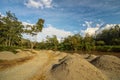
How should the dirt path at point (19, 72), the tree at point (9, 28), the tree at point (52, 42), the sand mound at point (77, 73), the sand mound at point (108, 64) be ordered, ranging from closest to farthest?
the sand mound at point (77, 73) → the dirt path at point (19, 72) → the sand mound at point (108, 64) → the tree at point (9, 28) → the tree at point (52, 42)

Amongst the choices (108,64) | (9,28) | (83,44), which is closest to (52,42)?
(83,44)

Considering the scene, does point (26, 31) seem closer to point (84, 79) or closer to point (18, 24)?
point (18, 24)

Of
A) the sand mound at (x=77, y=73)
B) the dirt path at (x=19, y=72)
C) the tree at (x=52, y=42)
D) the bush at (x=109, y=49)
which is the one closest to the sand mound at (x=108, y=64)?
the sand mound at (x=77, y=73)

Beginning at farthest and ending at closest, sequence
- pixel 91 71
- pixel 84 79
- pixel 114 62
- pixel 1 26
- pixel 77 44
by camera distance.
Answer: pixel 77 44
pixel 1 26
pixel 114 62
pixel 91 71
pixel 84 79

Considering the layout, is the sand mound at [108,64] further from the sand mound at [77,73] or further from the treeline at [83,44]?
the treeline at [83,44]

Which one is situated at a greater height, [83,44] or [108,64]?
[83,44]

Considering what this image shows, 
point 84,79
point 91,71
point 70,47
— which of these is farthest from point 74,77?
point 70,47

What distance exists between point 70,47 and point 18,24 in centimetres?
3447

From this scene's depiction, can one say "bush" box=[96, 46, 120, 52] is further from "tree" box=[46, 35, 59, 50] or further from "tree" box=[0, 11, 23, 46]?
"tree" box=[0, 11, 23, 46]

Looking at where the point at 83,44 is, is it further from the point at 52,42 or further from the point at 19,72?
the point at 19,72

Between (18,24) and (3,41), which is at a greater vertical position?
(18,24)

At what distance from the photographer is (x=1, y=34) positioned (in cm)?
8444

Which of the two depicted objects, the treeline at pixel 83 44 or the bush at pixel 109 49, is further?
the treeline at pixel 83 44

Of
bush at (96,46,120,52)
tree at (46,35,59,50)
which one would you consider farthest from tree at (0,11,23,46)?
bush at (96,46,120,52)
